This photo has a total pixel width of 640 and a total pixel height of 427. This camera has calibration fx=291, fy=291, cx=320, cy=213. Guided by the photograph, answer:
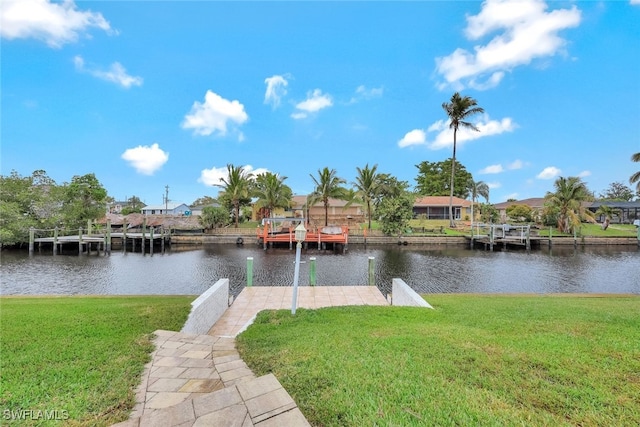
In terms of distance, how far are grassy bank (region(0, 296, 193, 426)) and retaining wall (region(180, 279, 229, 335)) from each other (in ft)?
0.89

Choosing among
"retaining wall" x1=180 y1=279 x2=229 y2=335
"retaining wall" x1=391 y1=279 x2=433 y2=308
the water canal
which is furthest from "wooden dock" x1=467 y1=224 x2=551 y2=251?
"retaining wall" x1=180 y1=279 x2=229 y2=335

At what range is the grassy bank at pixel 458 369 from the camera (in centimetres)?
222

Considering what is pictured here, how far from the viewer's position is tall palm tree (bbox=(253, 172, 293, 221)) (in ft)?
115

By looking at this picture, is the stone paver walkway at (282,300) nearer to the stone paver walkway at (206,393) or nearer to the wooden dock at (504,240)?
the stone paver walkway at (206,393)

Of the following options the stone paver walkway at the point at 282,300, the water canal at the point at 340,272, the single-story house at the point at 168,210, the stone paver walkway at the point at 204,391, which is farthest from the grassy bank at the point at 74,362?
the single-story house at the point at 168,210

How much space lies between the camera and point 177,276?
50.6 feet

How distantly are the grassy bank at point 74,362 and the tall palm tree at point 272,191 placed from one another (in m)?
29.8

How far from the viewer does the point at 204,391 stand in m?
2.77

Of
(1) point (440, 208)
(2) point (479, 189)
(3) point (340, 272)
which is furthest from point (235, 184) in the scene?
(2) point (479, 189)

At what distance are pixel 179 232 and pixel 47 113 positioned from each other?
18.8 m

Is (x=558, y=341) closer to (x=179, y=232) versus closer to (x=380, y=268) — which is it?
(x=380, y=268)

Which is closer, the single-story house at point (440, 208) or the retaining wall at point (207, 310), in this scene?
the retaining wall at point (207, 310)

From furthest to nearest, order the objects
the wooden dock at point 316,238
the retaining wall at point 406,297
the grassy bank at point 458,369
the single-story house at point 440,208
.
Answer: the single-story house at point 440,208 → the wooden dock at point 316,238 → the retaining wall at point 406,297 → the grassy bank at point 458,369

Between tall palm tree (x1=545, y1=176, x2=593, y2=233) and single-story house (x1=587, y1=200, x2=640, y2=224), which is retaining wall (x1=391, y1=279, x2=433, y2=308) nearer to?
tall palm tree (x1=545, y1=176, x2=593, y2=233)
